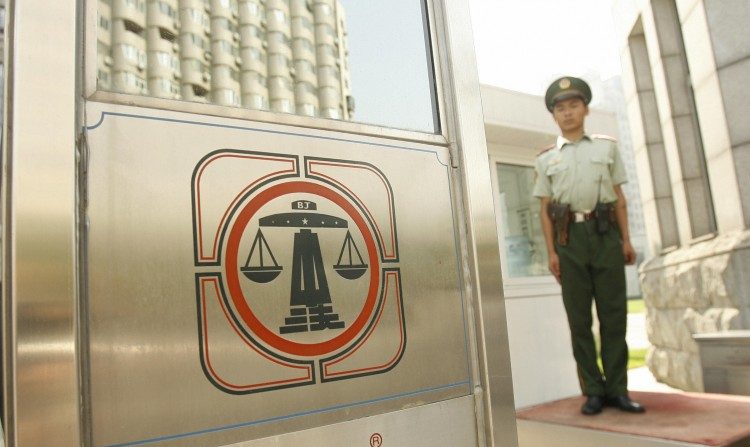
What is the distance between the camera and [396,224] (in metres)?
1.49

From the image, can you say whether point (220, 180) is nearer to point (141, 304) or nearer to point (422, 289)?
point (141, 304)

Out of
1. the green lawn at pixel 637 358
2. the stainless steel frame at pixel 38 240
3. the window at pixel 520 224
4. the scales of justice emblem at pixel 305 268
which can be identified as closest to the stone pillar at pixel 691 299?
the window at pixel 520 224

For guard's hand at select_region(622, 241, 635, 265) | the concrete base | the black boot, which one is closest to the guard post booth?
the concrete base

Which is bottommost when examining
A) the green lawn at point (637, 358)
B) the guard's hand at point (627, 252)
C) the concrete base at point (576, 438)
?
the green lawn at point (637, 358)

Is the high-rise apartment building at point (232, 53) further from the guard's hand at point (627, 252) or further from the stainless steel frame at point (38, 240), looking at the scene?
the guard's hand at point (627, 252)

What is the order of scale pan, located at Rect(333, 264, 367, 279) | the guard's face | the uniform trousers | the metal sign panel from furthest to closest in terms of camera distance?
the guard's face < the uniform trousers < scale pan, located at Rect(333, 264, 367, 279) < the metal sign panel

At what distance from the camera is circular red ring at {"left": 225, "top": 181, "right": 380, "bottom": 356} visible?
1.24 m

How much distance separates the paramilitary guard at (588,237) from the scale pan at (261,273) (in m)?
2.04

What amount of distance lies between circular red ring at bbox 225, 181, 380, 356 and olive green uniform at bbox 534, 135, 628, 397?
1811 millimetres

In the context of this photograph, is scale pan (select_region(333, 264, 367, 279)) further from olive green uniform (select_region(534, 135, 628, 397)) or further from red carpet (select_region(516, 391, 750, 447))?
olive green uniform (select_region(534, 135, 628, 397))

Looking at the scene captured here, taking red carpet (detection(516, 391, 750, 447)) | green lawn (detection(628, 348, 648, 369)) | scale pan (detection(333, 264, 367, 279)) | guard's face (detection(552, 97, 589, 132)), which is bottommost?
green lawn (detection(628, 348, 648, 369))

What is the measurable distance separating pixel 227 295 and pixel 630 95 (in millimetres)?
6160

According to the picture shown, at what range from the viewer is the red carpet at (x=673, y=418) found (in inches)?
90.0

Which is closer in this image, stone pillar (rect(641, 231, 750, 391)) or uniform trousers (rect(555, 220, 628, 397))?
uniform trousers (rect(555, 220, 628, 397))
